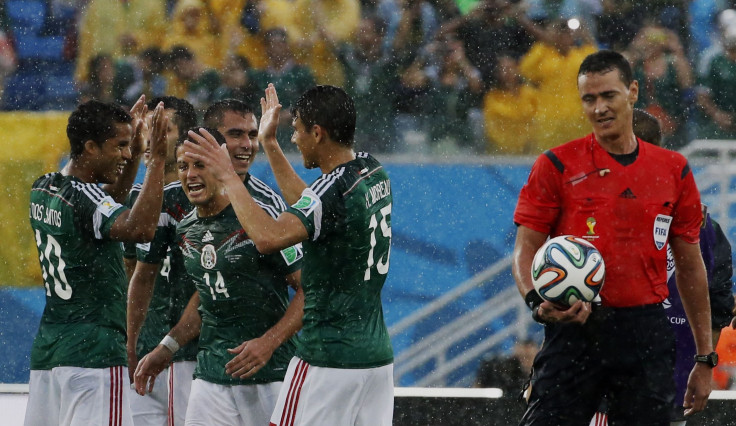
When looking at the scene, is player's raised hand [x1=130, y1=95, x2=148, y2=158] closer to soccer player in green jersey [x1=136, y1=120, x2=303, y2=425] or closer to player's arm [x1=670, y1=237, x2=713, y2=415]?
soccer player in green jersey [x1=136, y1=120, x2=303, y2=425]

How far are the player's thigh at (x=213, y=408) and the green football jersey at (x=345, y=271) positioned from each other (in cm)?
59

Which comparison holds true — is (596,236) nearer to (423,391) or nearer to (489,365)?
(423,391)

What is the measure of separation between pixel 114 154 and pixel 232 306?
87 cm

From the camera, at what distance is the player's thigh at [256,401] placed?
15.8 feet

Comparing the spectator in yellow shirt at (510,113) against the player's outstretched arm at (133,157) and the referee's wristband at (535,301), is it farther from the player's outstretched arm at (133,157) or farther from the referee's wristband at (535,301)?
the referee's wristband at (535,301)

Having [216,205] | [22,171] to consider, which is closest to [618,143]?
[216,205]

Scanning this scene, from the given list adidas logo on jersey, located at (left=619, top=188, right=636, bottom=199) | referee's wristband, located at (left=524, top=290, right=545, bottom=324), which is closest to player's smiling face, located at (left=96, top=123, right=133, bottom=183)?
referee's wristband, located at (left=524, top=290, right=545, bottom=324)

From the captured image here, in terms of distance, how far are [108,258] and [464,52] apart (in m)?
6.15

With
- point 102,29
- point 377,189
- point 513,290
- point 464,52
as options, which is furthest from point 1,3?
point 377,189

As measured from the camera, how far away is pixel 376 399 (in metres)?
4.43

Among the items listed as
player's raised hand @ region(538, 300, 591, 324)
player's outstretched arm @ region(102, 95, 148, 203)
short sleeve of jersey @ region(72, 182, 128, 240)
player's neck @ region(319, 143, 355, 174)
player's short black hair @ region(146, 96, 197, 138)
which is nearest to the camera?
player's raised hand @ region(538, 300, 591, 324)

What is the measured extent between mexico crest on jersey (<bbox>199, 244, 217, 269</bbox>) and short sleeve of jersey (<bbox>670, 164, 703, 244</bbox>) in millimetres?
1975

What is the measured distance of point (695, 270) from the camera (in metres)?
4.39

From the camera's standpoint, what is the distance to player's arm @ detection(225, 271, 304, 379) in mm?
4668
